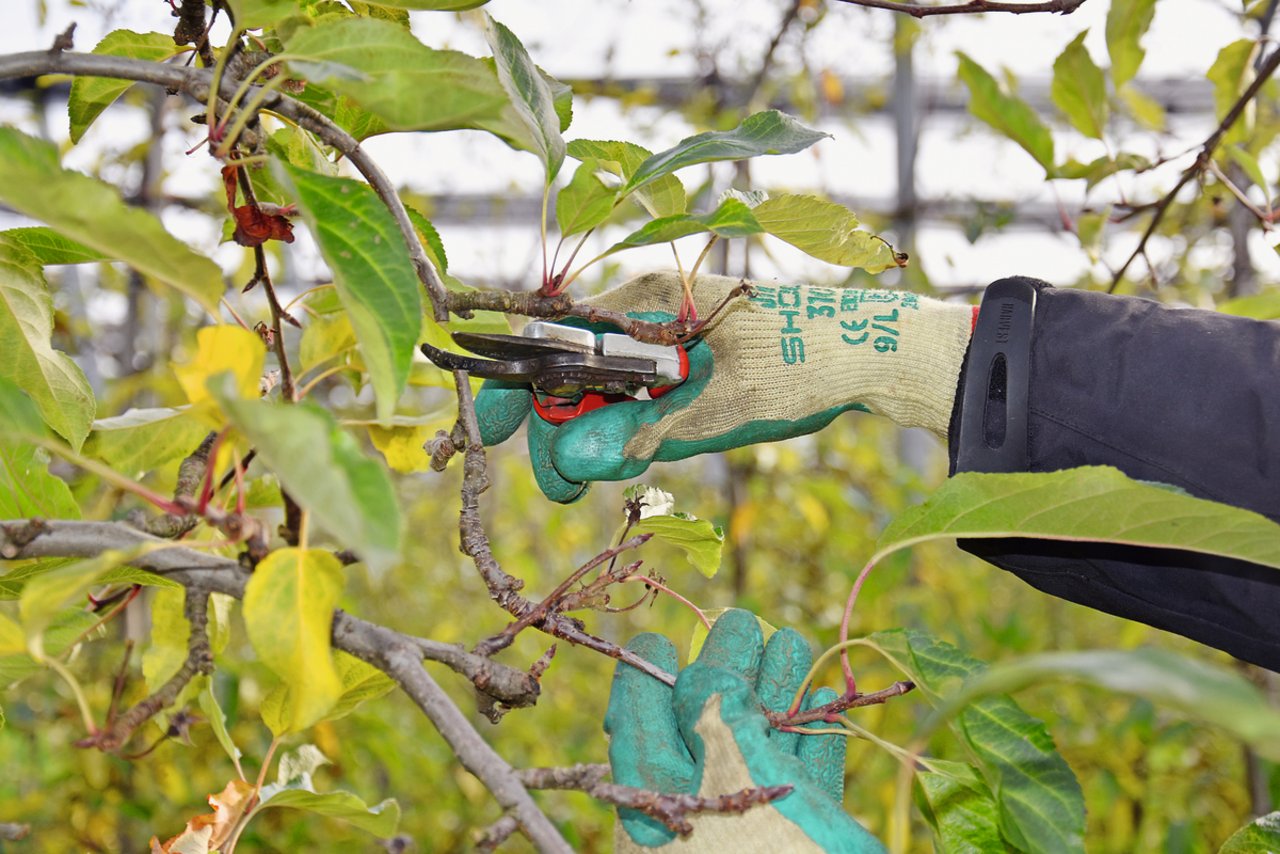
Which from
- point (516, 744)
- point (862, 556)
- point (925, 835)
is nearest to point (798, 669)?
point (925, 835)

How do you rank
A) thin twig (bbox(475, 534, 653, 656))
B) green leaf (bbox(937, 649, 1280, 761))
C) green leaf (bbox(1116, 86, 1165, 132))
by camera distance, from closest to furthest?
green leaf (bbox(937, 649, 1280, 761)) → thin twig (bbox(475, 534, 653, 656)) → green leaf (bbox(1116, 86, 1165, 132))

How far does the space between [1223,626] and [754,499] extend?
6.11ft

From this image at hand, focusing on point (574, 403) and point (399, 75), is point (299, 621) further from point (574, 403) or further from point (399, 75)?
point (574, 403)

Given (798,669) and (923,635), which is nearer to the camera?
(923,635)

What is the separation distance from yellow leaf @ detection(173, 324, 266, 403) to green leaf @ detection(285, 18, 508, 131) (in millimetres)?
137

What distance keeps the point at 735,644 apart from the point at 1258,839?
1.32 feet

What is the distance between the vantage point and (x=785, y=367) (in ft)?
3.70

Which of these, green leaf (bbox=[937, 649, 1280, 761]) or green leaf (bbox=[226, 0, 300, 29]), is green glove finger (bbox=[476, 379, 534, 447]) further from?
green leaf (bbox=[937, 649, 1280, 761])

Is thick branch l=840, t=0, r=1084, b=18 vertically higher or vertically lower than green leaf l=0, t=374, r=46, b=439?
higher

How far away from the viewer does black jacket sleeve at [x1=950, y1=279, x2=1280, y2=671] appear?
87 centimetres

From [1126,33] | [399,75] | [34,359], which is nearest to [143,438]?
[34,359]

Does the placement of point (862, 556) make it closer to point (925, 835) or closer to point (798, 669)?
point (925, 835)

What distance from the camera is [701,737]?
699 millimetres

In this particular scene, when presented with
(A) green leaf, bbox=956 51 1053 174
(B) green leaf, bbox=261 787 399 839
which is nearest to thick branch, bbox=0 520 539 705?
(B) green leaf, bbox=261 787 399 839
